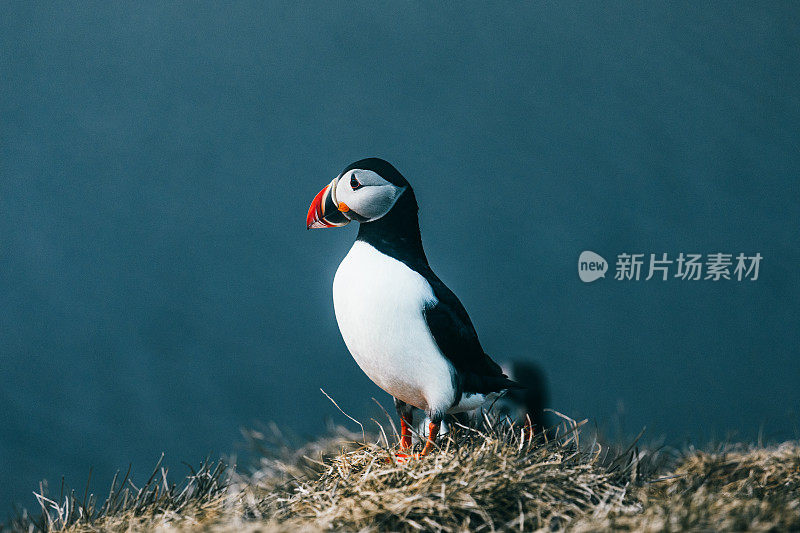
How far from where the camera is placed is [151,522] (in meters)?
1.10

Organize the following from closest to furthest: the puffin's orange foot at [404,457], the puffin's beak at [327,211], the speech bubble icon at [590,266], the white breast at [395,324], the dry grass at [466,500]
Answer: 1. the dry grass at [466,500]
2. the puffin's orange foot at [404,457]
3. the white breast at [395,324]
4. the puffin's beak at [327,211]
5. the speech bubble icon at [590,266]

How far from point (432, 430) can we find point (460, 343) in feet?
0.66

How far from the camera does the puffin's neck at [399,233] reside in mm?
1389

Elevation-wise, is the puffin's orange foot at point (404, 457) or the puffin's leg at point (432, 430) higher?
the puffin's leg at point (432, 430)

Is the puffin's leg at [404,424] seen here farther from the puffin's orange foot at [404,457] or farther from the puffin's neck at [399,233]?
the puffin's neck at [399,233]

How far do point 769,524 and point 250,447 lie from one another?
1.47m

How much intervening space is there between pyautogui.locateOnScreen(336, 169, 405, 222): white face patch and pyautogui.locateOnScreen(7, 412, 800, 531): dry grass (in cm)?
53

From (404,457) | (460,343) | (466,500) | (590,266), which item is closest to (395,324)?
(460,343)

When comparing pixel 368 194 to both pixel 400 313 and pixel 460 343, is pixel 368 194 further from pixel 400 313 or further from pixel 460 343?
pixel 460 343

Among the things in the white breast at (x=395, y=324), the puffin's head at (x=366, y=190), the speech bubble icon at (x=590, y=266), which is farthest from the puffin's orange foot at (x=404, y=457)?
the speech bubble icon at (x=590, y=266)

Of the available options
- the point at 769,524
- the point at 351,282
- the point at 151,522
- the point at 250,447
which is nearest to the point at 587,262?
the point at 351,282

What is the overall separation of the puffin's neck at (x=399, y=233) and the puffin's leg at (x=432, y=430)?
341mm

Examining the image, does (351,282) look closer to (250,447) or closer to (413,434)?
(413,434)

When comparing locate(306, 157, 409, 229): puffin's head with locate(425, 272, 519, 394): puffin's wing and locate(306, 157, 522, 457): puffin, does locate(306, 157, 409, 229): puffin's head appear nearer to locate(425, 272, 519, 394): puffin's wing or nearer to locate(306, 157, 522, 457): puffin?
locate(306, 157, 522, 457): puffin
